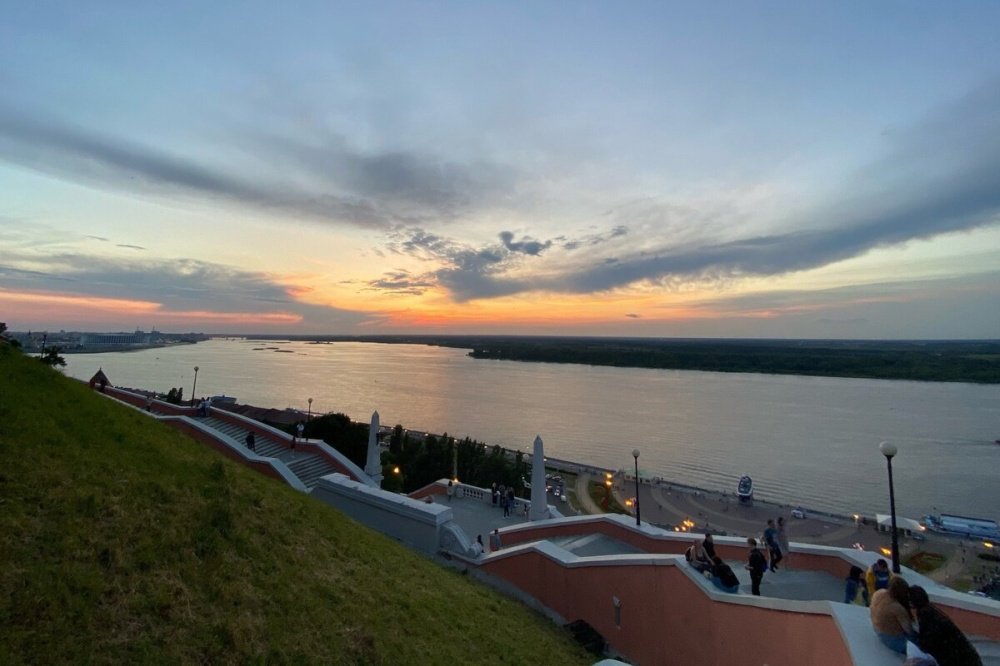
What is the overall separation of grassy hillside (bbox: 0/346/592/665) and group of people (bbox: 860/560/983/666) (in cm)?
382

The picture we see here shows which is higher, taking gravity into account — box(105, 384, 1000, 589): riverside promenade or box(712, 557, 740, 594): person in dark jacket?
box(712, 557, 740, 594): person in dark jacket

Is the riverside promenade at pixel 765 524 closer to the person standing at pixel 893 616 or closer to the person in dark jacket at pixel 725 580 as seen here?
the person in dark jacket at pixel 725 580

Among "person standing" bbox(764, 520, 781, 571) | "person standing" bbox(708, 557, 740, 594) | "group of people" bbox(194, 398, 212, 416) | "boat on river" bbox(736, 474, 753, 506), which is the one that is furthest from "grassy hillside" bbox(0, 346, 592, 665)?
"boat on river" bbox(736, 474, 753, 506)

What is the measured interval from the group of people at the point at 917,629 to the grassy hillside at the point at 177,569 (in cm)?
382

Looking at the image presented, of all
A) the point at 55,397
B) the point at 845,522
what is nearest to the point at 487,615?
the point at 55,397

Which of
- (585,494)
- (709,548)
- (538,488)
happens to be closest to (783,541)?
(709,548)

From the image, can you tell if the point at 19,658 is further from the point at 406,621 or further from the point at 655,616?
the point at 655,616

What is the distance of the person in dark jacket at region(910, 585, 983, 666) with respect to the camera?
3.47 meters

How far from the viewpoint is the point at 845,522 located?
24.6 m

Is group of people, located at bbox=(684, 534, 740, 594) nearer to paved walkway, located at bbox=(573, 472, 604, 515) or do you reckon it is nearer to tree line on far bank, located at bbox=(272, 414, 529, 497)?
tree line on far bank, located at bbox=(272, 414, 529, 497)

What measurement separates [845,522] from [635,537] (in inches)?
854

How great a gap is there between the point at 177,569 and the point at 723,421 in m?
53.7

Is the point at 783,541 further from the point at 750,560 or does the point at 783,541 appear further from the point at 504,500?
the point at 504,500

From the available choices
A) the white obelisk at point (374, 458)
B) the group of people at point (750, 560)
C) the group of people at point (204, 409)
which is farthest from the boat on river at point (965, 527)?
the group of people at point (204, 409)
